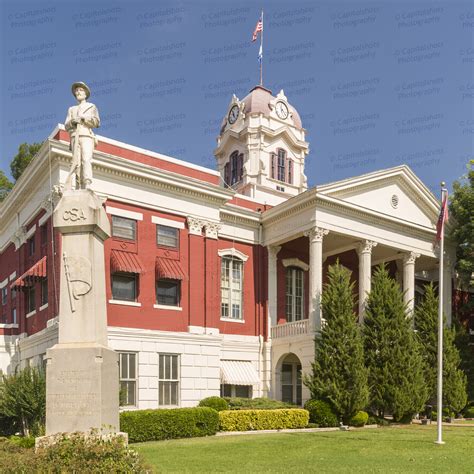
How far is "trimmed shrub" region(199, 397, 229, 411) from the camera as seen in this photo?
25.5 meters

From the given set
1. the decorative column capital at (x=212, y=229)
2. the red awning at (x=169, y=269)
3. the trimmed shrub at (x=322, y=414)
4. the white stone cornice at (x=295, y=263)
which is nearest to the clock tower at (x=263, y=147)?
the white stone cornice at (x=295, y=263)

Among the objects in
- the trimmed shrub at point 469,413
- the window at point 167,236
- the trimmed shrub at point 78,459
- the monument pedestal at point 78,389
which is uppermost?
the window at point 167,236

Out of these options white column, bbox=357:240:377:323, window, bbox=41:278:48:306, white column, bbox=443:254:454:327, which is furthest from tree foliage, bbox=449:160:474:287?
window, bbox=41:278:48:306

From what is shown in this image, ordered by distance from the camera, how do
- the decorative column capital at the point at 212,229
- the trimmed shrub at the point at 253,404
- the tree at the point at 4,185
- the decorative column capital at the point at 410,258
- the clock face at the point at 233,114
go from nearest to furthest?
the trimmed shrub at the point at 253,404
the decorative column capital at the point at 212,229
the decorative column capital at the point at 410,258
the clock face at the point at 233,114
the tree at the point at 4,185

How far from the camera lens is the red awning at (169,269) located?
86.7ft

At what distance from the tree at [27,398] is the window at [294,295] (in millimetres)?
14477

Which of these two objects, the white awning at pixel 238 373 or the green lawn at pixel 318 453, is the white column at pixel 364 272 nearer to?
the white awning at pixel 238 373

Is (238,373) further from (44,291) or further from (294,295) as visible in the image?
(44,291)

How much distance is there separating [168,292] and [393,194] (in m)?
13.6

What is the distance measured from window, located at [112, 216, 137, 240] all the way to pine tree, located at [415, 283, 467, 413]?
50.4 ft

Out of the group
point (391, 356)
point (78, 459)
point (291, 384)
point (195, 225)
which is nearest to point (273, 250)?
point (195, 225)

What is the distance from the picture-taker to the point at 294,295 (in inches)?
1292

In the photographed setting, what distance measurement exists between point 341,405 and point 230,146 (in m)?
23.3

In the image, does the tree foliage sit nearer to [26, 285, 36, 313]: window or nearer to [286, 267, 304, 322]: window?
[286, 267, 304, 322]: window
